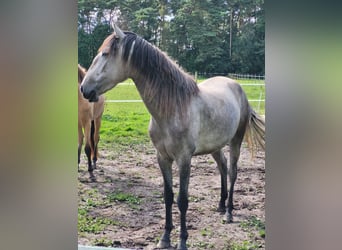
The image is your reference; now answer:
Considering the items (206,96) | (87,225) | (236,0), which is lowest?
(87,225)

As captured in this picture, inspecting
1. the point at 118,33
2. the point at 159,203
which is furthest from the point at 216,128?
the point at 118,33

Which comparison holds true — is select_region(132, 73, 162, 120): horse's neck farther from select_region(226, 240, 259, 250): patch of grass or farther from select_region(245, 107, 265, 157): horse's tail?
select_region(226, 240, 259, 250): patch of grass

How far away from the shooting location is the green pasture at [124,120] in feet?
8.92

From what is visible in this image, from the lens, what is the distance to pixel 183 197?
8.77 feet

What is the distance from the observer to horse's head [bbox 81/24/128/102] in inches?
104

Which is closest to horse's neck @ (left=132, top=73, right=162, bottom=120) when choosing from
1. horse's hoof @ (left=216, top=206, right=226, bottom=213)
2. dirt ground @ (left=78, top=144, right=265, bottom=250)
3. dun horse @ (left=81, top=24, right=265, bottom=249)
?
dun horse @ (left=81, top=24, right=265, bottom=249)

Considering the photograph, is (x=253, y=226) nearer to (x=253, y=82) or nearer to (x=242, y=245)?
(x=242, y=245)

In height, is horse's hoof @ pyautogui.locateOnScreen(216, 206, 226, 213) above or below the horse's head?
below

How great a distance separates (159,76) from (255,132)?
0.62 m

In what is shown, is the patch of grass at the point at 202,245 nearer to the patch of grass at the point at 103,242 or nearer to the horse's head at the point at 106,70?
the patch of grass at the point at 103,242
